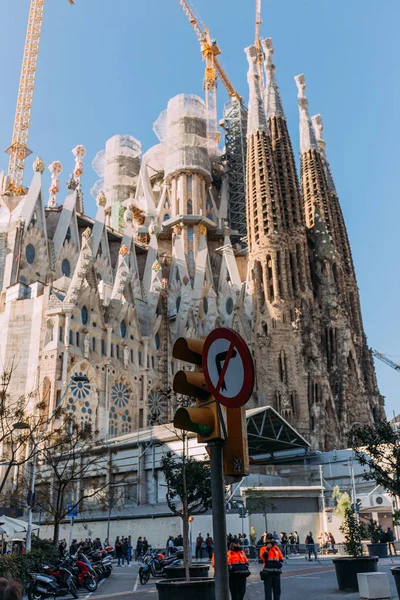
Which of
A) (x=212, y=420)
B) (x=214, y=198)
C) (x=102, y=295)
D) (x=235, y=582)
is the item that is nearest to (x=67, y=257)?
(x=102, y=295)

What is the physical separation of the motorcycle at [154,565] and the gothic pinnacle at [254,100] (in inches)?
1730

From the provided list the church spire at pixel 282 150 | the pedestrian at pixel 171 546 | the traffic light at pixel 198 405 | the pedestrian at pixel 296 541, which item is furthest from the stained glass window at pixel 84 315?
the traffic light at pixel 198 405

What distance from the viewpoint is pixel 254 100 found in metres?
56.2

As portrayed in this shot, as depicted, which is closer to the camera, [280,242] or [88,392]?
[88,392]

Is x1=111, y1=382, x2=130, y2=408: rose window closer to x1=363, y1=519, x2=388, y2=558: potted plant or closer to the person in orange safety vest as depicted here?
x1=363, y1=519, x2=388, y2=558: potted plant

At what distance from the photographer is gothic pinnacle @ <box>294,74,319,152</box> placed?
63.1 meters

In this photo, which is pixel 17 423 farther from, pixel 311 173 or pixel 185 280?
pixel 311 173

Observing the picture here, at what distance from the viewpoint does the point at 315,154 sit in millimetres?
62781

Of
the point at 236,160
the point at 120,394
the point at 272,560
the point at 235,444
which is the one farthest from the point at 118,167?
the point at 235,444

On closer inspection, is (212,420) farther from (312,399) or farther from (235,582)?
(312,399)

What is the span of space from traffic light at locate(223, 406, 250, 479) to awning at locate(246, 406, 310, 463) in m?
28.4

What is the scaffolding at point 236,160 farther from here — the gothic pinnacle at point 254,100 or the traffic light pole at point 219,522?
the traffic light pole at point 219,522

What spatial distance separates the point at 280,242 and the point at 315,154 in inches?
705

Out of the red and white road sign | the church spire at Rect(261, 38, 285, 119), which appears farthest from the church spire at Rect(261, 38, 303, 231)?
the red and white road sign
